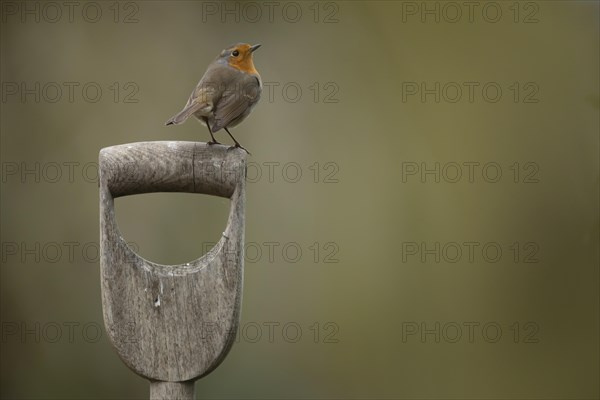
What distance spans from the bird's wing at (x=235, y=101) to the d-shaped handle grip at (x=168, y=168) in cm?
26

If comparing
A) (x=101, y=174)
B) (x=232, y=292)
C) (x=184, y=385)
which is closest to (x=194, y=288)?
(x=232, y=292)

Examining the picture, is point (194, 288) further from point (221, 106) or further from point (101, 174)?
point (221, 106)

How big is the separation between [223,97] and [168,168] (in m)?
0.40

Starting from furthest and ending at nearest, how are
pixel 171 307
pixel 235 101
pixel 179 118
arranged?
pixel 235 101 → pixel 179 118 → pixel 171 307

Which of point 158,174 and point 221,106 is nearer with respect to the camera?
point 158,174

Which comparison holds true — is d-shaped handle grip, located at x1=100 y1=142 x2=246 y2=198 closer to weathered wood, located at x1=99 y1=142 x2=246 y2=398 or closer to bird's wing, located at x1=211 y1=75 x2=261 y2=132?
weathered wood, located at x1=99 y1=142 x2=246 y2=398

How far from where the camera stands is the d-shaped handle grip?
1758mm

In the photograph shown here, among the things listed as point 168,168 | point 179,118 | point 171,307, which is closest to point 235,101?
point 179,118

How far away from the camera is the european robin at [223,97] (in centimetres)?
206

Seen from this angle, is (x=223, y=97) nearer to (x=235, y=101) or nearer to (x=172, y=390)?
(x=235, y=101)

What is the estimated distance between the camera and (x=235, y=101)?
6.91 feet

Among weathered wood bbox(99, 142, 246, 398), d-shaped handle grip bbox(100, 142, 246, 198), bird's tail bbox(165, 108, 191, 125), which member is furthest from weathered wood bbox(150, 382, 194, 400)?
bird's tail bbox(165, 108, 191, 125)

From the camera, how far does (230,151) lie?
70.6 inches

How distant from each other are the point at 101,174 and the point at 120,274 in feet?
0.72
